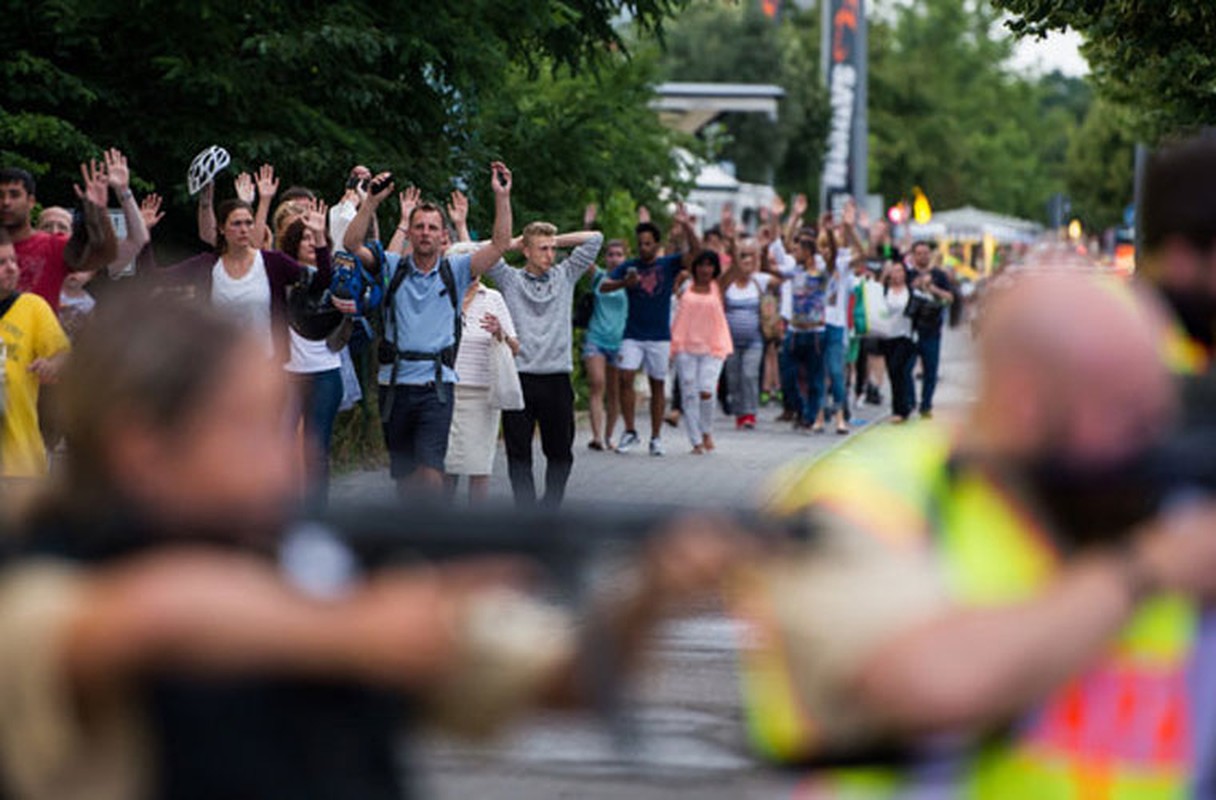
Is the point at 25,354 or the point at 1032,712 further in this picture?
the point at 25,354

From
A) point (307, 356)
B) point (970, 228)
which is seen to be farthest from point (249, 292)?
point (970, 228)

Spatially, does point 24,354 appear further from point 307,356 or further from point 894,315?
point 894,315

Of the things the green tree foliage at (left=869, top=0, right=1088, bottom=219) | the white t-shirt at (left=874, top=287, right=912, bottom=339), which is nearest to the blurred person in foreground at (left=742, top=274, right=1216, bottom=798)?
the white t-shirt at (left=874, top=287, right=912, bottom=339)

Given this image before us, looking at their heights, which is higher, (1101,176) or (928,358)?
(928,358)

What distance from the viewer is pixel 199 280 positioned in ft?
36.0

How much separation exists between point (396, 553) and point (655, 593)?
1.05ft

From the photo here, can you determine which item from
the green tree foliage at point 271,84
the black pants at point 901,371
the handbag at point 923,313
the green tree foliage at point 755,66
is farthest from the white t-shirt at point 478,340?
the green tree foliage at point 755,66

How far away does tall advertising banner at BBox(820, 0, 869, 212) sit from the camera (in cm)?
4209

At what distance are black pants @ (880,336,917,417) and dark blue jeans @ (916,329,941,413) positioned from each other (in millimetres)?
132

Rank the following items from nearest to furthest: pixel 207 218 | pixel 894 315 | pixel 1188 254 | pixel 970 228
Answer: pixel 1188 254
pixel 207 218
pixel 894 315
pixel 970 228

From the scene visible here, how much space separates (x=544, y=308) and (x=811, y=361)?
31.0ft

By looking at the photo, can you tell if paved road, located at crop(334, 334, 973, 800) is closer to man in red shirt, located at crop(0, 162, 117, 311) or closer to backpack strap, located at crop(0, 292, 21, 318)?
backpack strap, located at crop(0, 292, 21, 318)

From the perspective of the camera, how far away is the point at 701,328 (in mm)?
19641

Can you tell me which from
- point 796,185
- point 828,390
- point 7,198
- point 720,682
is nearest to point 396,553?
point 720,682
